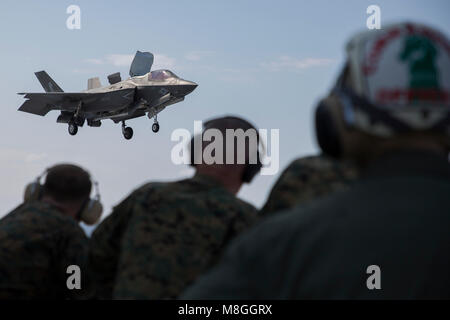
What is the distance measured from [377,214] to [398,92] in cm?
33

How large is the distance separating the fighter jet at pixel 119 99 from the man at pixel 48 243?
3508cm

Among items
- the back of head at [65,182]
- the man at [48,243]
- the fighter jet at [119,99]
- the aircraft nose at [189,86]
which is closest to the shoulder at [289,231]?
the man at [48,243]

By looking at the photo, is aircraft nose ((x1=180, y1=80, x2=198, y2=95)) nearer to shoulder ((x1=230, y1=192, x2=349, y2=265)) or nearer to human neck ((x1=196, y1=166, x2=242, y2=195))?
human neck ((x1=196, y1=166, x2=242, y2=195))

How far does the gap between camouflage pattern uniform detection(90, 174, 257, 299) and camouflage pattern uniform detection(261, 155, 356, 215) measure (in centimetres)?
58

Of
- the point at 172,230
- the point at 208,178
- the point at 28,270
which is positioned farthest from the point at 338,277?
the point at 28,270

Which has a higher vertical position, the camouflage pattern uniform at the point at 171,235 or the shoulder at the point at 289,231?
the shoulder at the point at 289,231

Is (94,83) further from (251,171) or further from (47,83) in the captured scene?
(251,171)

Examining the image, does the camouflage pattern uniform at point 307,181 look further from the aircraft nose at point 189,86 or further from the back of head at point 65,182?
the aircraft nose at point 189,86

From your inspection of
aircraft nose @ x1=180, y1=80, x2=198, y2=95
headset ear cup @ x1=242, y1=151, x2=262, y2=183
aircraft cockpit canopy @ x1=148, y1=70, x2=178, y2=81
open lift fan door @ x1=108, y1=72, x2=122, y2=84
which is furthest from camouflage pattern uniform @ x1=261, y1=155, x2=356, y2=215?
open lift fan door @ x1=108, y1=72, x2=122, y2=84

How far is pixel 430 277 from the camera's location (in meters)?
1.71

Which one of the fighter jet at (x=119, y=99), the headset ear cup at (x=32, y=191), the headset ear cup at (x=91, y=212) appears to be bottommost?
the headset ear cup at (x=91, y=212)

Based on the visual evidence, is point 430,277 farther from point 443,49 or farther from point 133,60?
point 133,60

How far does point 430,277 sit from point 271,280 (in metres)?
0.37

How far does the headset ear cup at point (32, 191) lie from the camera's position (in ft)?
19.0
